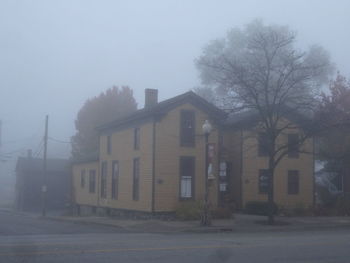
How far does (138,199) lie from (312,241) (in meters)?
16.7

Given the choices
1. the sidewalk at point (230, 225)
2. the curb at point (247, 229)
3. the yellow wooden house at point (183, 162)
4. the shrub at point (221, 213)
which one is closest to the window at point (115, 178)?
the yellow wooden house at point (183, 162)

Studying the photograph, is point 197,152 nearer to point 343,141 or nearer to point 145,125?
point 145,125

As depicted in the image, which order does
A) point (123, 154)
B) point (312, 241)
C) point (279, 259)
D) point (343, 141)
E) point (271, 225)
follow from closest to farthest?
1. point (279, 259)
2. point (312, 241)
3. point (271, 225)
4. point (123, 154)
5. point (343, 141)

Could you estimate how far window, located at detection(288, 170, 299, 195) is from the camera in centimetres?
3756

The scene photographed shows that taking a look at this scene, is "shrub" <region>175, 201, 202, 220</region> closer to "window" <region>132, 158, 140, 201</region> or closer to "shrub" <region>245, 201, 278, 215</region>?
"window" <region>132, 158, 140, 201</region>

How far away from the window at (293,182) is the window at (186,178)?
25.9 feet

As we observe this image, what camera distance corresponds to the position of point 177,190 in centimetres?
3259

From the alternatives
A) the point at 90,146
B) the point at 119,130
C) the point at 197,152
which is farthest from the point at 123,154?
the point at 90,146

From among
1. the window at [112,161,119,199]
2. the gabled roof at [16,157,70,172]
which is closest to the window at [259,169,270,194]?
the window at [112,161,119,199]

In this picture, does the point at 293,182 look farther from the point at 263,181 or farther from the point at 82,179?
the point at 82,179

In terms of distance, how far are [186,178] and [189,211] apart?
241 cm

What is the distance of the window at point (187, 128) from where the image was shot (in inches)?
1305

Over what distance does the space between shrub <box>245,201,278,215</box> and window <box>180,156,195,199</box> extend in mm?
4704

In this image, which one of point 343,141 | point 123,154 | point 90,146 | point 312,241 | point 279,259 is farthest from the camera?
point 90,146
